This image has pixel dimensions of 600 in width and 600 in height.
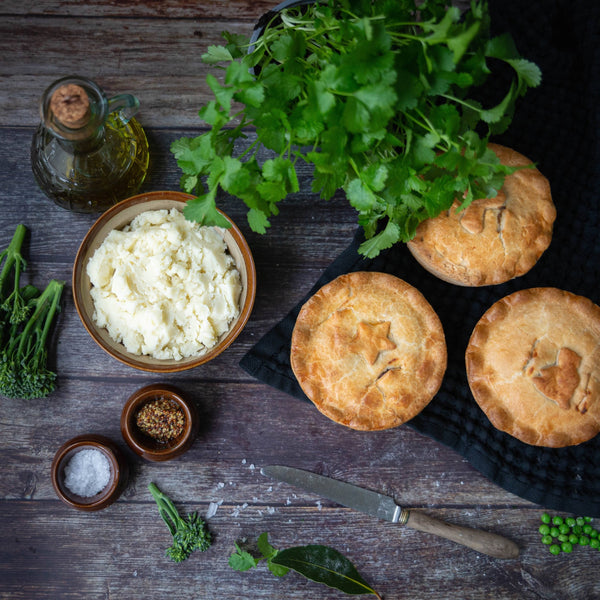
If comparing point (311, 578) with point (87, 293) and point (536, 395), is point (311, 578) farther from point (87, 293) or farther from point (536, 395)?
point (87, 293)

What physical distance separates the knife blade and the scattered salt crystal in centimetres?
70

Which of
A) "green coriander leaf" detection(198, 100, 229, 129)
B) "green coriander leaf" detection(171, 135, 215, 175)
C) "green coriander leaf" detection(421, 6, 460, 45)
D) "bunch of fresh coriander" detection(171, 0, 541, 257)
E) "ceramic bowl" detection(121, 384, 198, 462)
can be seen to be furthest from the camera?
"ceramic bowl" detection(121, 384, 198, 462)

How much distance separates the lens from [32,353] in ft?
8.00

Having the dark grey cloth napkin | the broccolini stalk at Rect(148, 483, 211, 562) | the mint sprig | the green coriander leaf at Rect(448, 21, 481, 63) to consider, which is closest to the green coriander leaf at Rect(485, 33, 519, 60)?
the green coriander leaf at Rect(448, 21, 481, 63)

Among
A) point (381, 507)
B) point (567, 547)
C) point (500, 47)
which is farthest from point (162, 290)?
point (567, 547)

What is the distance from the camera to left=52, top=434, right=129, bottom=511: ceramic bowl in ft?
7.59

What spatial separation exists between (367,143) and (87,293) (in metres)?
1.34

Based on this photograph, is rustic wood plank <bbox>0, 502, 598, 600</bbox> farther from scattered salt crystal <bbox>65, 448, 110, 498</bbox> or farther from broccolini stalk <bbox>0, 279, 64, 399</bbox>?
broccolini stalk <bbox>0, 279, 64, 399</bbox>

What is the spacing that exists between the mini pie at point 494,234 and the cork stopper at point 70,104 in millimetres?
1349

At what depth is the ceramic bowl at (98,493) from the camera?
7.59ft

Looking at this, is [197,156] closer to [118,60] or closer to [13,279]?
[118,60]

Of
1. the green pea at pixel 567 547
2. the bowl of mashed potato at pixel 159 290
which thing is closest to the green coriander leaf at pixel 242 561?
the bowl of mashed potato at pixel 159 290

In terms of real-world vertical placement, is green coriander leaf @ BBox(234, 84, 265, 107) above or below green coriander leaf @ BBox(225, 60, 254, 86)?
below

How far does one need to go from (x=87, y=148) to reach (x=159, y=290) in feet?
2.05
